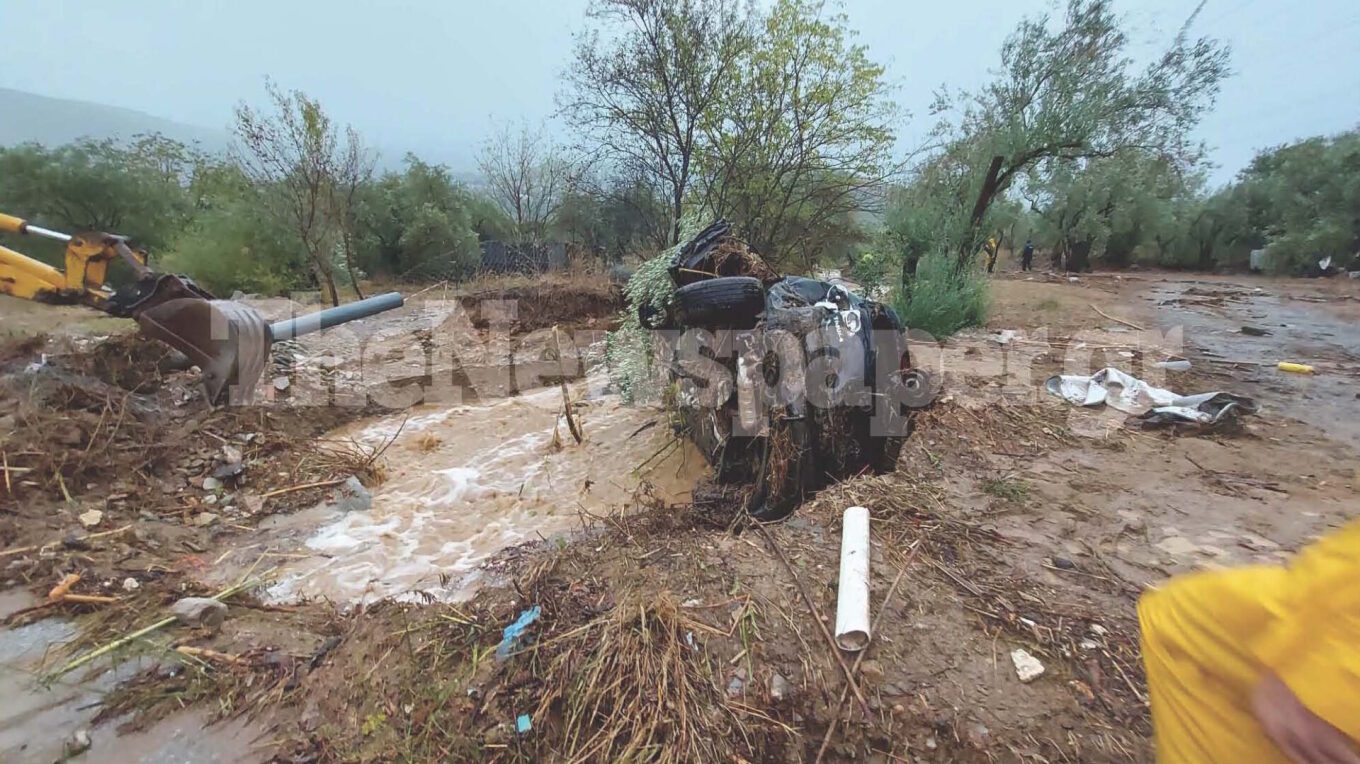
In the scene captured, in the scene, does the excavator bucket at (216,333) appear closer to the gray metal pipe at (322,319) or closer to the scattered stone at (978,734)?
the gray metal pipe at (322,319)

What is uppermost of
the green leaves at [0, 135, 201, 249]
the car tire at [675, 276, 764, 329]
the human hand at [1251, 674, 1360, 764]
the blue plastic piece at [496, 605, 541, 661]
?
the green leaves at [0, 135, 201, 249]

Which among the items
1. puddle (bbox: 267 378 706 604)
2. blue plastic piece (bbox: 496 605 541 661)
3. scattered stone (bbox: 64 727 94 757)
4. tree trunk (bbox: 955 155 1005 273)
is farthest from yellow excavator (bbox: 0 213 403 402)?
tree trunk (bbox: 955 155 1005 273)

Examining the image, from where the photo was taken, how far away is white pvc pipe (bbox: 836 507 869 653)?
1859 mm

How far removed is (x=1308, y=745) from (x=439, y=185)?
18971mm

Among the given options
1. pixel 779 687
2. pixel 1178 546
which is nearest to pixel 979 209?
pixel 1178 546

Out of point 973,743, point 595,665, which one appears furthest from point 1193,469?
point 595,665

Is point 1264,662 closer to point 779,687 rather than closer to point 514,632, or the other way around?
point 779,687

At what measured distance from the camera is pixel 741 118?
35.5 feet

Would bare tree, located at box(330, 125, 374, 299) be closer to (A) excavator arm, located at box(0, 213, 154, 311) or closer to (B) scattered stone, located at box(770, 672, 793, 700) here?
(A) excavator arm, located at box(0, 213, 154, 311)

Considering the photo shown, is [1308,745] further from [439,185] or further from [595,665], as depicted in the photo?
[439,185]

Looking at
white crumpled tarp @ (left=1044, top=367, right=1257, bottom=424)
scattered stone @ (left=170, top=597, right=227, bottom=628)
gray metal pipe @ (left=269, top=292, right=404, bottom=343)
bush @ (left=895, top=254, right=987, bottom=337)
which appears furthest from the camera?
bush @ (left=895, top=254, right=987, bottom=337)

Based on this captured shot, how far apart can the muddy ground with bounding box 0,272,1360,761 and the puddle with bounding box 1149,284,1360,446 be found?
9 cm

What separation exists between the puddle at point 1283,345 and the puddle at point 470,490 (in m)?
5.35

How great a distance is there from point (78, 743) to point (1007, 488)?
4.23 meters
